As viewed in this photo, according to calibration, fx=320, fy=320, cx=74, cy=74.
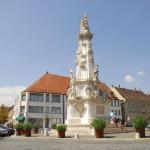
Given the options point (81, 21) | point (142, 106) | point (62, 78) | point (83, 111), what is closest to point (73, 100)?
point (83, 111)

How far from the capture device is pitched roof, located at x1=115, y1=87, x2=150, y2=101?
97625mm

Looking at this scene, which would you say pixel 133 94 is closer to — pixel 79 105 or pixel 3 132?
pixel 79 105

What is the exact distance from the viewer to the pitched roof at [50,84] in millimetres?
75562

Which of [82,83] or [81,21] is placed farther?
[81,21]

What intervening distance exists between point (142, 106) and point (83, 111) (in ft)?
225

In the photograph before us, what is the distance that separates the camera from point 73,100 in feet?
125

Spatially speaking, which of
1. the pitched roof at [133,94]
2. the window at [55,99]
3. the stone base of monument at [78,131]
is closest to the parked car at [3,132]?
the stone base of monument at [78,131]

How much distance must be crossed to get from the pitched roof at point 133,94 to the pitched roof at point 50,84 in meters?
23.0

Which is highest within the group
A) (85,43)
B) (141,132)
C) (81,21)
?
(81,21)

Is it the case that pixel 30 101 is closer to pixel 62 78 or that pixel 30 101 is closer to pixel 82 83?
pixel 62 78

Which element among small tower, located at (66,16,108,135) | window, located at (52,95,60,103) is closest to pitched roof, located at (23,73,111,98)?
window, located at (52,95,60,103)

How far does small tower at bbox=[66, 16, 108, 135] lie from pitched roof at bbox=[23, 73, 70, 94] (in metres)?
36.4

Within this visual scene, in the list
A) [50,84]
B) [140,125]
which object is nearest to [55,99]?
[50,84]

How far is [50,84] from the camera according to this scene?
7856 cm
